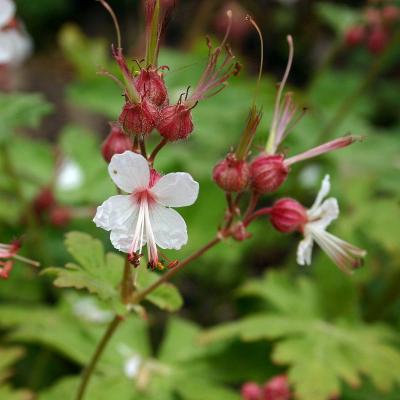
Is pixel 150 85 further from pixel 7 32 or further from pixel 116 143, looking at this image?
pixel 7 32

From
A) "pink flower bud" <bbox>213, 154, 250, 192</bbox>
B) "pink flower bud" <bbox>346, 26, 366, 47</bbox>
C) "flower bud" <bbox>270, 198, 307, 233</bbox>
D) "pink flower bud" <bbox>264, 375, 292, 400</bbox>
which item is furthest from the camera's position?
"pink flower bud" <bbox>346, 26, 366, 47</bbox>

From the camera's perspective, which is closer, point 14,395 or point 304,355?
point 14,395

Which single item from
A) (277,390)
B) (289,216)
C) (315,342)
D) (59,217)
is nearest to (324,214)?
(289,216)

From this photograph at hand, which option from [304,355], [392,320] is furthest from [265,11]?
[304,355]

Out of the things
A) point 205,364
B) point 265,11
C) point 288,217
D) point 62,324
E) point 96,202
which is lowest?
point 205,364

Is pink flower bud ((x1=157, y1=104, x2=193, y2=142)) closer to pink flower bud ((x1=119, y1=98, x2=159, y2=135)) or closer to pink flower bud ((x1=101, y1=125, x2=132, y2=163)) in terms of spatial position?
pink flower bud ((x1=119, y1=98, x2=159, y2=135))

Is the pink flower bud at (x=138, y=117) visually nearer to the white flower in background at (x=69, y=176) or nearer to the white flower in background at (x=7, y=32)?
the white flower in background at (x=7, y=32)

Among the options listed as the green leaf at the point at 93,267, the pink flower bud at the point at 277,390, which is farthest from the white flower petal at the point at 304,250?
the pink flower bud at the point at 277,390

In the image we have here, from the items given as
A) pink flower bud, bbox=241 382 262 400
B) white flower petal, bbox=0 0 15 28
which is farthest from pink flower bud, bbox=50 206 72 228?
pink flower bud, bbox=241 382 262 400

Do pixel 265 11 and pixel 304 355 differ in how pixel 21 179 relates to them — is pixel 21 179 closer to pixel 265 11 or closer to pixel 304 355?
pixel 304 355

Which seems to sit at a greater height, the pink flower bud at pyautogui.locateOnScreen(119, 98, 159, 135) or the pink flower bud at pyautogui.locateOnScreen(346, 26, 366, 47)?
the pink flower bud at pyautogui.locateOnScreen(346, 26, 366, 47)
